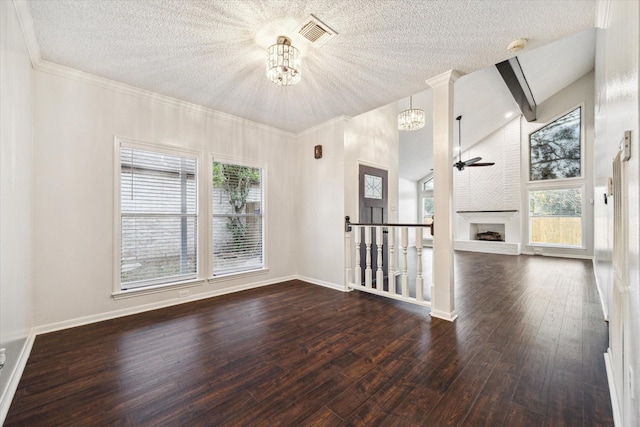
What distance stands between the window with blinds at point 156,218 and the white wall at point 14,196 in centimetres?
76

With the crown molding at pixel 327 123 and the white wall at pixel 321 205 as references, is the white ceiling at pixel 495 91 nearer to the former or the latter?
the crown molding at pixel 327 123

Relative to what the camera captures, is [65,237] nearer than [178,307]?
Yes

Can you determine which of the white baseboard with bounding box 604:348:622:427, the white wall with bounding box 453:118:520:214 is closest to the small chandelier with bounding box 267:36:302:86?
the white baseboard with bounding box 604:348:622:427

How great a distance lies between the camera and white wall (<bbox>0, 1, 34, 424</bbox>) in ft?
5.07

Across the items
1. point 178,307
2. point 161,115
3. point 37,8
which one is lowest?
point 178,307

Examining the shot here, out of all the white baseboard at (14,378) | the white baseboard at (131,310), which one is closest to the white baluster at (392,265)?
the white baseboard at (131,310)

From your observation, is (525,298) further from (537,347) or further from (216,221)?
(216,221)

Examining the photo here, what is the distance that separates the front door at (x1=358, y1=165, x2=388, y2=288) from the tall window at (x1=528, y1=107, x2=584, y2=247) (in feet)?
18.9

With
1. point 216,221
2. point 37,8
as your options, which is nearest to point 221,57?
point 37,8

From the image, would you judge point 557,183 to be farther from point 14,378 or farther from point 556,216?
point 14,378

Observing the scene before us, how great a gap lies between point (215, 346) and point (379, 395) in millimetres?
1416

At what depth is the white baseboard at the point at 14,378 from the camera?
1467 mm

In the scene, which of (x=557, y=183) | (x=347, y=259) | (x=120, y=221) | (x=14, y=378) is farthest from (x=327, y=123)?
(x=557, y=183)

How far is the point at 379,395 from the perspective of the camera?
63.2 inches
